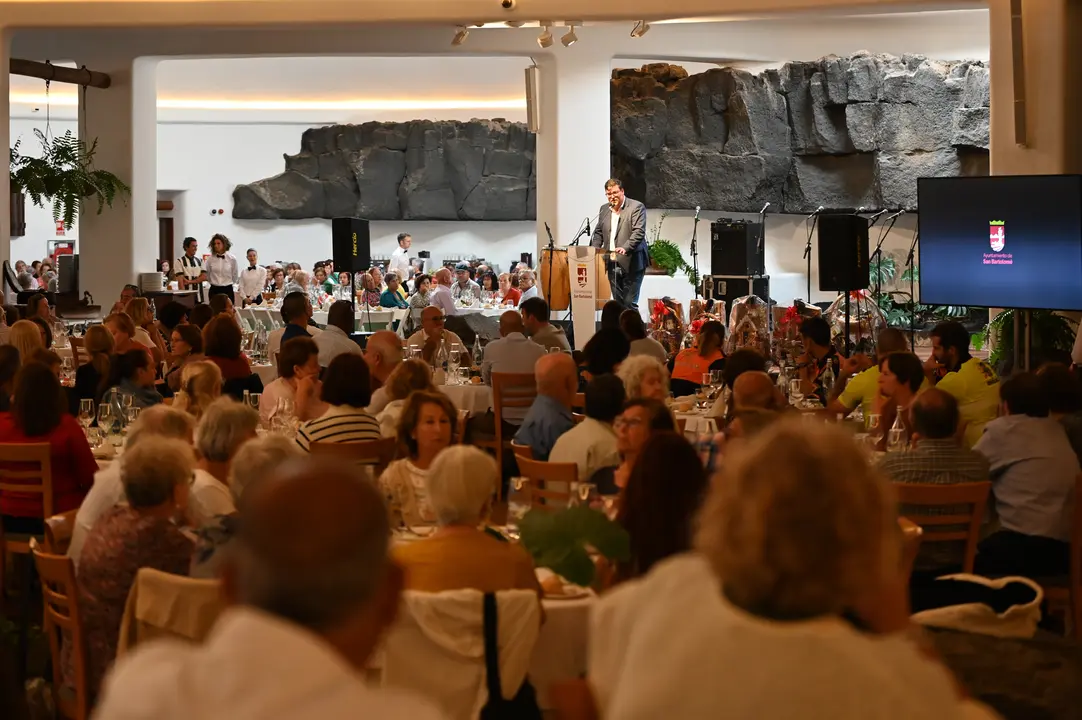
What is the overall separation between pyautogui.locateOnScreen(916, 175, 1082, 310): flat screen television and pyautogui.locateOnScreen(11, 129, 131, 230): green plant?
9831 mm

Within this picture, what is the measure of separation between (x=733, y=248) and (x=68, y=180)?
7.48 meters

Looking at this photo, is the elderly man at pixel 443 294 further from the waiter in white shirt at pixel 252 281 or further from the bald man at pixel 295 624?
the bald man at pixel 295 624

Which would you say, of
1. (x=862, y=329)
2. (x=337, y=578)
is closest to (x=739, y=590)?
(x=337, y=578)

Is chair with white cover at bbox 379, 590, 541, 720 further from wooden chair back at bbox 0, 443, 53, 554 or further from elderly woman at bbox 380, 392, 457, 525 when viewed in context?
wooden chair back at bbox 0, 443, 53, 554

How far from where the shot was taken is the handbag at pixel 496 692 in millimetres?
3326

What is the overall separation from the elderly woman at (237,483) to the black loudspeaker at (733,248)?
12212 millimetres

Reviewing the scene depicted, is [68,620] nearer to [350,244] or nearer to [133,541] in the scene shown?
[133,541]

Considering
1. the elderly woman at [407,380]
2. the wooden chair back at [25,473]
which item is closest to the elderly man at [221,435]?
the wooden chair back at [25,473]

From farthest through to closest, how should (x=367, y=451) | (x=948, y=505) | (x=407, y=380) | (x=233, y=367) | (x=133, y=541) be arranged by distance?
(x=233, y=367), (x=407, y=380), (x=367, y=451), (x=948, y=505), (x=133, y=541)

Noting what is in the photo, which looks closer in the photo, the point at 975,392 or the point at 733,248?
the point at 975,392

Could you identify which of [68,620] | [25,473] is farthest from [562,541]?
[25,473]

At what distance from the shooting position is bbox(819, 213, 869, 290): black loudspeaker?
38.2 feet

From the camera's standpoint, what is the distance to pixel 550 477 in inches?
211

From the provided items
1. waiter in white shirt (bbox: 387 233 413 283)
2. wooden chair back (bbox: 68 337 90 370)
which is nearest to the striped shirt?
wooden chair back (bbox: 68 337 90 370)
